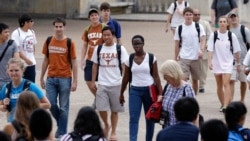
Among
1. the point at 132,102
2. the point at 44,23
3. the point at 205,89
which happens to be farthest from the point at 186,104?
the point at 44,23

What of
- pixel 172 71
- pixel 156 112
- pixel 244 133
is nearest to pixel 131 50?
pixel 156 112

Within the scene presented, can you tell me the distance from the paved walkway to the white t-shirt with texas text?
33.3 inches

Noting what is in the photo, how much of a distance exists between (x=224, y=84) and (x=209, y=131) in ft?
26.6

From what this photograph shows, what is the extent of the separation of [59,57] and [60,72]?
0.22m

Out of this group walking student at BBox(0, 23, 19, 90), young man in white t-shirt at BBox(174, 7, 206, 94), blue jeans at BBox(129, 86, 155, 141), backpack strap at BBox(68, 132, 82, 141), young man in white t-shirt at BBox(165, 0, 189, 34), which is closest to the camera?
backpack strap at BBox(68, 132, 82, 141)

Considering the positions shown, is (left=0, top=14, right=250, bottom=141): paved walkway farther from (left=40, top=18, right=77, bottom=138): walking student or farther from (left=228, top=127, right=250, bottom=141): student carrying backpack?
(left=228, top=127, right=250, bottom=141): student carrying backpack

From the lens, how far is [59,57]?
43.3ft

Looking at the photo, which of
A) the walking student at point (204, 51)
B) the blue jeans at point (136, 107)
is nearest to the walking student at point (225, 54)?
the walking student at point (204, 51)

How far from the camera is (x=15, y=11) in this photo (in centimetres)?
3631

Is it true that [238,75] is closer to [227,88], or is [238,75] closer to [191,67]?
[227,88]

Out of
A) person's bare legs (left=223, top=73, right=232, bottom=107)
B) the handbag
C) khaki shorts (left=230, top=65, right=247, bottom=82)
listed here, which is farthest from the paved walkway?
the handbag

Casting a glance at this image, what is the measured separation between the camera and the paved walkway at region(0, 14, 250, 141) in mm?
14616

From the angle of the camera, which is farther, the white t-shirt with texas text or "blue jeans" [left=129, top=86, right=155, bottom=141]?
the white t-shirt with texas text

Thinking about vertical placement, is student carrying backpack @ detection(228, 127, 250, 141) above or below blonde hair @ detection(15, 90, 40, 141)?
below
